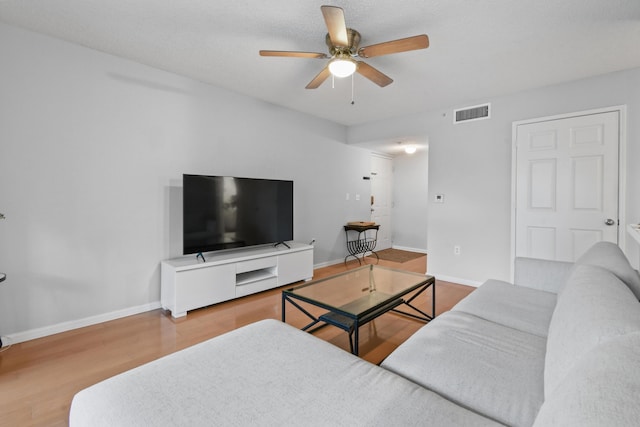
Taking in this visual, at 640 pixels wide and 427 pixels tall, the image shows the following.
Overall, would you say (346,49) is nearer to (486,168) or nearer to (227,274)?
(227,274)

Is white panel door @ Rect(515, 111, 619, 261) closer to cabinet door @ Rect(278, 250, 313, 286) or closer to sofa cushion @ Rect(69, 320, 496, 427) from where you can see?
cabinet door @ Rect(278, 250, 313, 286)

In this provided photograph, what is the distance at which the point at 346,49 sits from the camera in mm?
2164

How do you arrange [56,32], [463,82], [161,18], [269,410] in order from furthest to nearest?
1. [463,82]
2. [56,32]
3. [161,18]
4. [269,410]

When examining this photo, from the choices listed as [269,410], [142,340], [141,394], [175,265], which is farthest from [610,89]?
[142,340]

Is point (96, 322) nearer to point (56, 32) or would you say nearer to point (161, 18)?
point (56, 32)

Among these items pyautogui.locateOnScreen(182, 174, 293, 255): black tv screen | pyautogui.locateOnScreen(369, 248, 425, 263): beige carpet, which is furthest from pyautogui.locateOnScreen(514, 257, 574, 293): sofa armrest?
pyautogui.locateOnScreen(369, 248, 425, 263): beige carpet

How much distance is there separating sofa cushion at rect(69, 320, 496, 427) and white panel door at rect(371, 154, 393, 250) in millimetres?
5044

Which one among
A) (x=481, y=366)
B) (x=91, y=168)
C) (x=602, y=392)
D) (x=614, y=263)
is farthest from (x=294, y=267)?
(x=602, y=392)

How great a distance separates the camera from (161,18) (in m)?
2.14

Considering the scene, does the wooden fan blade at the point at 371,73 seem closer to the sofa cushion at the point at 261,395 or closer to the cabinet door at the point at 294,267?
the sofa cushion at the point at 261,395

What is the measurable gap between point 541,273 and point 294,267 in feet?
8.35

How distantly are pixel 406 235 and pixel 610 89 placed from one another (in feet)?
13.6

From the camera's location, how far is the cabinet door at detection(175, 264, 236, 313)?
2.80 meters

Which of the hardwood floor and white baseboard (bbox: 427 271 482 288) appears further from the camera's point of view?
white baseboard (bbox: 427 271 482 288)
